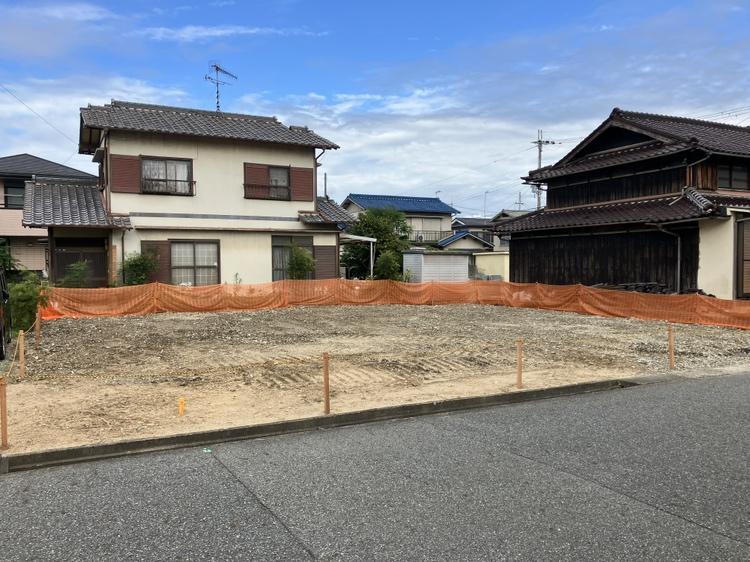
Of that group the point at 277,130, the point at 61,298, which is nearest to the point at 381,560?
the point at 61,298

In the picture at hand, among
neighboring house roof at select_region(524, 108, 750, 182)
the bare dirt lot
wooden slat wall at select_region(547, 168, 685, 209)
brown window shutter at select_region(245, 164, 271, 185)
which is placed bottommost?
the bare dirt lot

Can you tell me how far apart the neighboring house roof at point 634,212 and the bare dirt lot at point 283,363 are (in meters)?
4.40

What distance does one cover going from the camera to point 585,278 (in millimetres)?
23734

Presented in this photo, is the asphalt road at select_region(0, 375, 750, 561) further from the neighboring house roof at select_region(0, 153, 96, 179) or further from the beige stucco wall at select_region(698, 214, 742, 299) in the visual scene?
the neighboring house roof at select_region(0, 153, 96, 179)

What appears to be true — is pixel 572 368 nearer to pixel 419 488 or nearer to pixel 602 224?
pixel 419 488

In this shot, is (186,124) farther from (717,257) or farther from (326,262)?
(717,257)

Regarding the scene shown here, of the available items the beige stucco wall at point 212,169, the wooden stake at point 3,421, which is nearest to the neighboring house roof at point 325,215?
the beige stucco wall at point 212,169

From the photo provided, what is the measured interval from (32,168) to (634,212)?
29174 mm

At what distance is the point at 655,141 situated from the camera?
22.0 metres

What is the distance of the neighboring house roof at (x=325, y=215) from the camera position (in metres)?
24.2

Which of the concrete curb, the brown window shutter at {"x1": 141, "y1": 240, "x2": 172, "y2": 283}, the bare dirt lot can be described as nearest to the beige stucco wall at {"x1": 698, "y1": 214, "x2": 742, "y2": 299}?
the bare dirt lot

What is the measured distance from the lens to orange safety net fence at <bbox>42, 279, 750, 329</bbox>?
17.2 meters

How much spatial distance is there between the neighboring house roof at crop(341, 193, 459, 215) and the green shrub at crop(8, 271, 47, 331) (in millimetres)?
Result: 39504

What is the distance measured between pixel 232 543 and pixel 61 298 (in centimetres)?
1631
